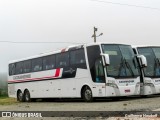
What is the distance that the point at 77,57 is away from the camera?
21922 millimetres

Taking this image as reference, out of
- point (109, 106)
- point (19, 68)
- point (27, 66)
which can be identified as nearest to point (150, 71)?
point (109, 106)

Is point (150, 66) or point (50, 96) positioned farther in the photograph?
point (50, 96)

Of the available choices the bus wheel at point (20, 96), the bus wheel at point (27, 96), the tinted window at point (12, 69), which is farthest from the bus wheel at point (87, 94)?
the tinted window at point (12, 69)

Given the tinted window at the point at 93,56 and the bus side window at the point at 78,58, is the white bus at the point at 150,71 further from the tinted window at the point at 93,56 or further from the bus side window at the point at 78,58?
the bus side window at the point at 78,58

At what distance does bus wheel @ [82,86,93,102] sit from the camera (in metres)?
21.0

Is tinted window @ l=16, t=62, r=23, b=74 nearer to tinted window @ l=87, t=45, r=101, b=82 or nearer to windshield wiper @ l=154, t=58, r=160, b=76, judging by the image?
tinted window @ l=87, t=45, r=101, b=82

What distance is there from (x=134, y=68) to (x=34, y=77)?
298 inches

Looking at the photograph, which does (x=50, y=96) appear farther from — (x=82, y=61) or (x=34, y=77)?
(x=82, y=61)

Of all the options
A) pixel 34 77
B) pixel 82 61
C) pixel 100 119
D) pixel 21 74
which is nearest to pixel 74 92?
pixel 82 61

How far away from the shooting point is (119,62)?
821 inches

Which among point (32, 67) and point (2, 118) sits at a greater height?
point (32, 67)

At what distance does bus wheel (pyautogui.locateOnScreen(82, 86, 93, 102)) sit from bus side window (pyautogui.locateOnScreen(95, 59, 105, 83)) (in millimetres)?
907

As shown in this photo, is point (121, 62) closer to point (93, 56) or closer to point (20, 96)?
point (93, 56)

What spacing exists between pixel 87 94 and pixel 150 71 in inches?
144
